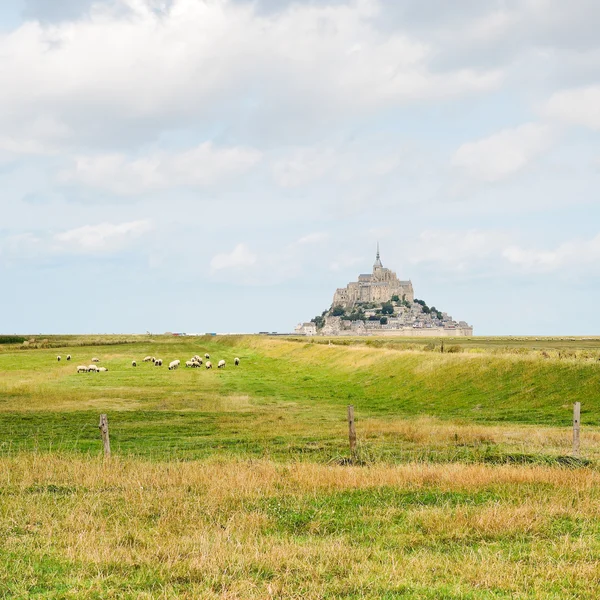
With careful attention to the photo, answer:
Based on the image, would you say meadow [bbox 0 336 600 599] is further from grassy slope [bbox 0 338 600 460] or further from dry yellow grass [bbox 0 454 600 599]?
grassy slope [bbox 0 338 600 460]

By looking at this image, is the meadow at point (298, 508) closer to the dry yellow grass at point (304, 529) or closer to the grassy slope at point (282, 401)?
the dry yellow grass at point (304, 529)

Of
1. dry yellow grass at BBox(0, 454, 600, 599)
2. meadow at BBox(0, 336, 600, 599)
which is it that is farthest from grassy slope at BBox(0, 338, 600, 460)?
dry yellow grass at BBox(0, 454, 600, 599)

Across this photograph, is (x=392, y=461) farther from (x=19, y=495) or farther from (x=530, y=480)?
(x=19, y=495)

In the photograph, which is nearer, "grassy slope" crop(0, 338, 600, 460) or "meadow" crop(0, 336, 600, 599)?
"meadow" crop(0, 336, 600, 599)

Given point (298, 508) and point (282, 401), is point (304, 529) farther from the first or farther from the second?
point (282, 401)

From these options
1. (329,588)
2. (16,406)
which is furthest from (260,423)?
(329,588)

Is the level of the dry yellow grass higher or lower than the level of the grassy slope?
higher

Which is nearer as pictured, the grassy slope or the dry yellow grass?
the dry yellow grass

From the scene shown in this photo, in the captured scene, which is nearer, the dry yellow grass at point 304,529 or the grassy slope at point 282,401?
the dry yellow grass at point 304,529

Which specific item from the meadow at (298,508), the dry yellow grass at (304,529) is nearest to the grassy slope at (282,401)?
the meadow at (298,508)

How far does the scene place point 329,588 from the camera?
8.88 m

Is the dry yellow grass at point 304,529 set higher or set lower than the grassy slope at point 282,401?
higher

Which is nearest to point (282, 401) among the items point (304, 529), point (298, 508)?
point (298, 508)

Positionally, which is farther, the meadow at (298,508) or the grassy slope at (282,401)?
the grassy slope at (282,401)
